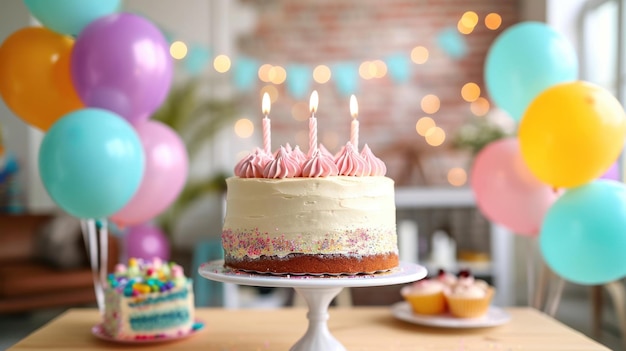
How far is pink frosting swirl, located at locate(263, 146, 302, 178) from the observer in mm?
1672

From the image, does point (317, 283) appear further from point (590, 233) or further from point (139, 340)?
point (590, 233)

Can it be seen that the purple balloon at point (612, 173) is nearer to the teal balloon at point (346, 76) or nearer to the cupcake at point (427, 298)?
the cupcake at point (427, 298)

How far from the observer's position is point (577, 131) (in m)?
2.04

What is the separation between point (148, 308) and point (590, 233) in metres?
1.33

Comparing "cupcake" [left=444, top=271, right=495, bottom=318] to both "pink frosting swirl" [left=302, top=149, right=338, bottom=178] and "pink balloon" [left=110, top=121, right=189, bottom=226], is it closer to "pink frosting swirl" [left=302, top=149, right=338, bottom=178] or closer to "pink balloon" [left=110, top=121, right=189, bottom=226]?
"pink frosting swirl" [left=302, top=149, right=338, bottom=178]

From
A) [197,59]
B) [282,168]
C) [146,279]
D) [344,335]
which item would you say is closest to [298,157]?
[282,168]

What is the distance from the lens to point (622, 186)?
A: 203 centimetres

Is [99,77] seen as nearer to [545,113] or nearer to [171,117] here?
[545,113]

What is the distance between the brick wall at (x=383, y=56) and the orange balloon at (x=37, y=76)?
290 centimetres

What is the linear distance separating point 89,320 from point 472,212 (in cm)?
290

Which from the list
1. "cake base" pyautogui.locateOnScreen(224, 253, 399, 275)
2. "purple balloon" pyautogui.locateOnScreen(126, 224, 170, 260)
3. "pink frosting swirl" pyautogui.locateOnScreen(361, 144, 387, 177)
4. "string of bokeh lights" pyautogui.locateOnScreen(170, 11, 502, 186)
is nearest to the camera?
"cake base" pyautogui.locateOnScreen(224, 253, 399, 275)

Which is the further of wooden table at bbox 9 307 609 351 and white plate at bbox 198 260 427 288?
wooden table at bbox 9 307 609 351

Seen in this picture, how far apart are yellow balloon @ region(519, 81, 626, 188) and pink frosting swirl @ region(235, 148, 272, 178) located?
0.93 m

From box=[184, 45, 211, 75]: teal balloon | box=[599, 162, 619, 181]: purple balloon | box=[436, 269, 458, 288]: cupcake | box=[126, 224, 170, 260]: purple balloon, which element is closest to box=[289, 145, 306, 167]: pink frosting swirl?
box=[436, 269, 458, 288]: cupcake
